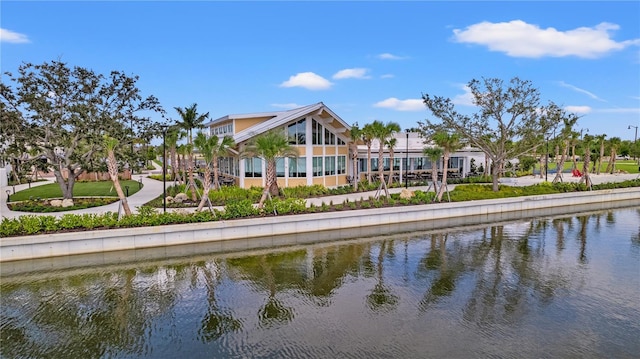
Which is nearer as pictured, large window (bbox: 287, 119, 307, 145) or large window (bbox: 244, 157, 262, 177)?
large window (bbox: 287, 119, 307, 145)

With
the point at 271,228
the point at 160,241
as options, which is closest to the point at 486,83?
the point at 271,228

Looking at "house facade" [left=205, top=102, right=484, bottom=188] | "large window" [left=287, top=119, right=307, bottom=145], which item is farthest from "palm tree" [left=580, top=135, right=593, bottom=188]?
"large window" [left=287, top=119, right=307, bottom=145]

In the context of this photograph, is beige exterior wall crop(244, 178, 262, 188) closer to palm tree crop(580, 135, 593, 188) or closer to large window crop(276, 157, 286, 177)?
large window crop(276, 157, 286, 177)

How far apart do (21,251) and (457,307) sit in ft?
49.2

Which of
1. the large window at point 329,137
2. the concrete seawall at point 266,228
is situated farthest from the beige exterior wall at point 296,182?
the concrete seawall at point 266,228

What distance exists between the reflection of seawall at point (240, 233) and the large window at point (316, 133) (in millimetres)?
11326

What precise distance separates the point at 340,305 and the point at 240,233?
795 centimetres

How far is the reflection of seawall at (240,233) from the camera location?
15.4 meters

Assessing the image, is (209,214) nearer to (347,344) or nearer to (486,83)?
(347,344)

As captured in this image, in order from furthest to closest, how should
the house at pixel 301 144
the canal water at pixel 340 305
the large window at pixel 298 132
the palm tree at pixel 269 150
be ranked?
the large window at pixel 298 132 < the house at pixel 301 144 < the palm tree at pixel 269 150 < the canal water at pixel 340 305

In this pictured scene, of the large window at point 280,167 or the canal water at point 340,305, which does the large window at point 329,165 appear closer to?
the large window at point 280,167

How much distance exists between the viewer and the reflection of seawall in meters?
15.4

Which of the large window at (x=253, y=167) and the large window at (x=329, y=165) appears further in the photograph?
the large window at (x=329, y=165)

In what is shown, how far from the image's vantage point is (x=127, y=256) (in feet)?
52.6
